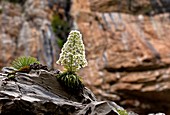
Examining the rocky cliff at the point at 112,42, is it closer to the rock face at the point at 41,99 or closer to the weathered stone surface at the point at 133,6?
the weathered stone surface at the point at 133,6

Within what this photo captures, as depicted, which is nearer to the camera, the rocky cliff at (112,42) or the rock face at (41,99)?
the rock face at (41,99)

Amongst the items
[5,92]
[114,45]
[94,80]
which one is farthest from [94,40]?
[5,92]

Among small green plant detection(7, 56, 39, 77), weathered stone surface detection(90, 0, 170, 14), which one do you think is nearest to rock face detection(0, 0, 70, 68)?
weathered stone surface detection(90, 0, 170, 14)

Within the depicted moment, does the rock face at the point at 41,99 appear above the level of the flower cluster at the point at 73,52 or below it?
below

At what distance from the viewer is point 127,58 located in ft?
105

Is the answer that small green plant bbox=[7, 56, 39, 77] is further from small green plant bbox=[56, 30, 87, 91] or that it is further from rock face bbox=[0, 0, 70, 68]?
rock face bbox=[0, 0, 70, 68]

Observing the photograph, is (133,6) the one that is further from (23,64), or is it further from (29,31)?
(23,64)

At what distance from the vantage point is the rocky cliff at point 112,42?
31.5 metres

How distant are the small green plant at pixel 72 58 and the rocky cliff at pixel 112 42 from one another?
16.3 metres

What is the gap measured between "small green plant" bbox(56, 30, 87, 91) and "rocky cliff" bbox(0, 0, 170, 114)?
16.3 metres

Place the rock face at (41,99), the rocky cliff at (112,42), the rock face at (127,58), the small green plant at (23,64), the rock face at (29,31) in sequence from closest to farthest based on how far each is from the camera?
1. the rock face at (41,99)
2. the small green plant at (23,64)
3. the rock face at (127,58)
4. the rocky cliff at (112,42)
5. the rock face at (29,31)

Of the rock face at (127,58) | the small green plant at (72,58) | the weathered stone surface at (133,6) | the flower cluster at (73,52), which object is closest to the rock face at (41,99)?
the small green plant at (72,58)

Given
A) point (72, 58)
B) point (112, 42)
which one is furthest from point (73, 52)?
point (112, 42)

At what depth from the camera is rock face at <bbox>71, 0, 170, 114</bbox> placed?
31.4m
